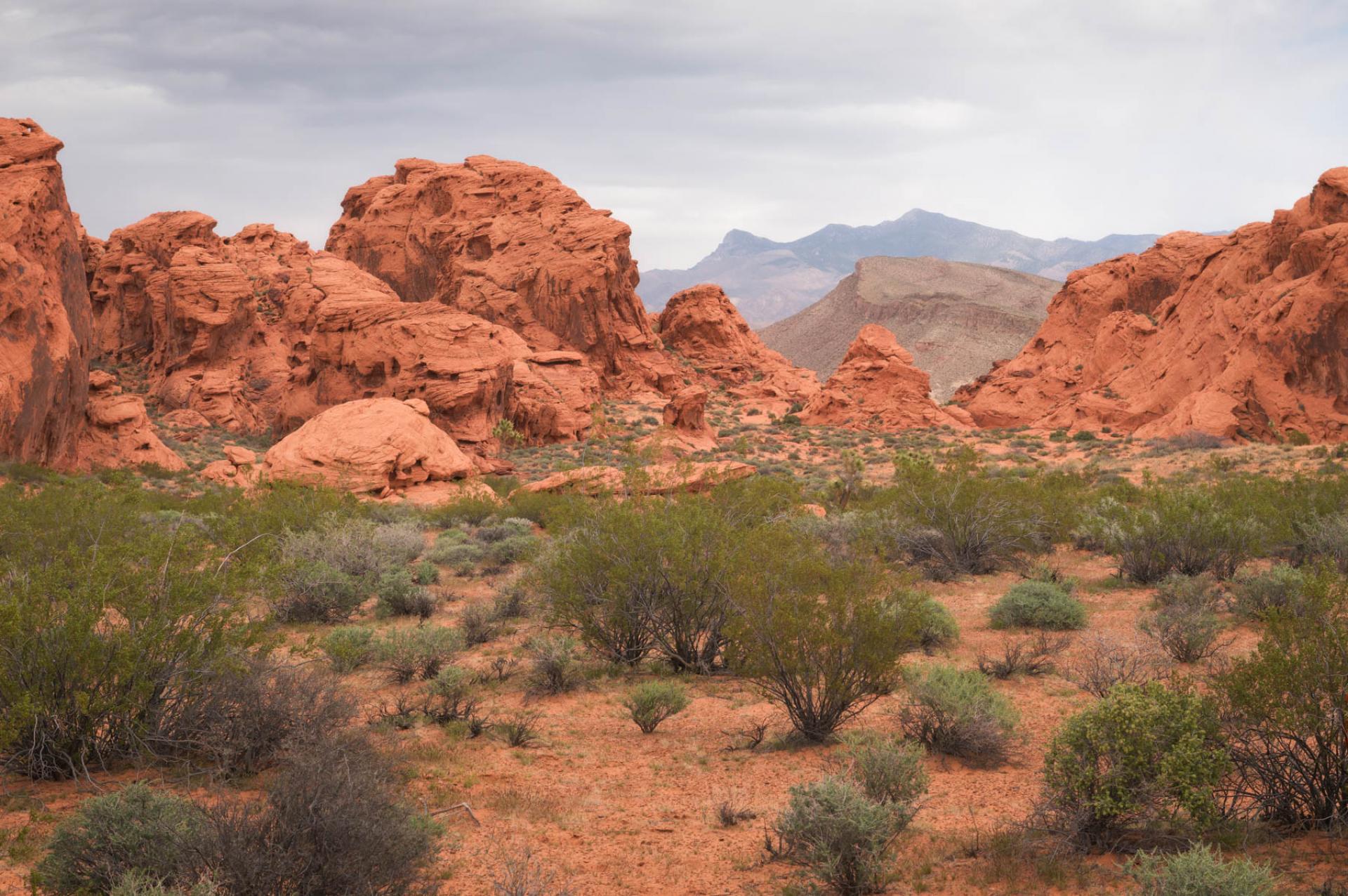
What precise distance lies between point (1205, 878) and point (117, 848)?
5658 millimetres

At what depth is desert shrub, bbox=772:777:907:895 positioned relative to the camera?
5359mm

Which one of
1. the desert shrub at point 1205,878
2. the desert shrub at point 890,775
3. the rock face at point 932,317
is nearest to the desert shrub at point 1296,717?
the desert shrub at point 1205,878

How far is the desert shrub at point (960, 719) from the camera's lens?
7621 mm

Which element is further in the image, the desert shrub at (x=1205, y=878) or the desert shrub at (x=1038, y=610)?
the desert shrub at (x=1038, y=610)

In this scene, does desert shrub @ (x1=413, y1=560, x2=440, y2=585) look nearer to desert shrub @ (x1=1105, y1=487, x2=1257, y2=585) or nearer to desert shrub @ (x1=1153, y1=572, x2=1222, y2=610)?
desert shrub @ (x1=1153, y1=572, x2=1222, y2=610)

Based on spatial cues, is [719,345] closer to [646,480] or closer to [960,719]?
[646,480]

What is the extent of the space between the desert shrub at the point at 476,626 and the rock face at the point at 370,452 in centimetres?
1087

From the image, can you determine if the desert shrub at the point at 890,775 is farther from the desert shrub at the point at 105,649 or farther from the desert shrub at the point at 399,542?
the desert shrub at the point at 399,542

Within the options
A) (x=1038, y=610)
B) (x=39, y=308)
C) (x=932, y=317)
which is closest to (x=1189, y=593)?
(x=1038, y=610)

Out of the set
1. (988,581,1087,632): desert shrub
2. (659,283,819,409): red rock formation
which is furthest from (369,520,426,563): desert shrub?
(659,283,819,409): red rock formation

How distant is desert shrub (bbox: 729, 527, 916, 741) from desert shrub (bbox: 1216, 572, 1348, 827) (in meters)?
2.78

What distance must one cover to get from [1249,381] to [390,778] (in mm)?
37820

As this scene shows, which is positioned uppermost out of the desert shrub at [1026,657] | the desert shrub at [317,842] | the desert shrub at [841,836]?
the desert shrub at [317,842]

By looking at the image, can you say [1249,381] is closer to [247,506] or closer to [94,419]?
[247,506]
